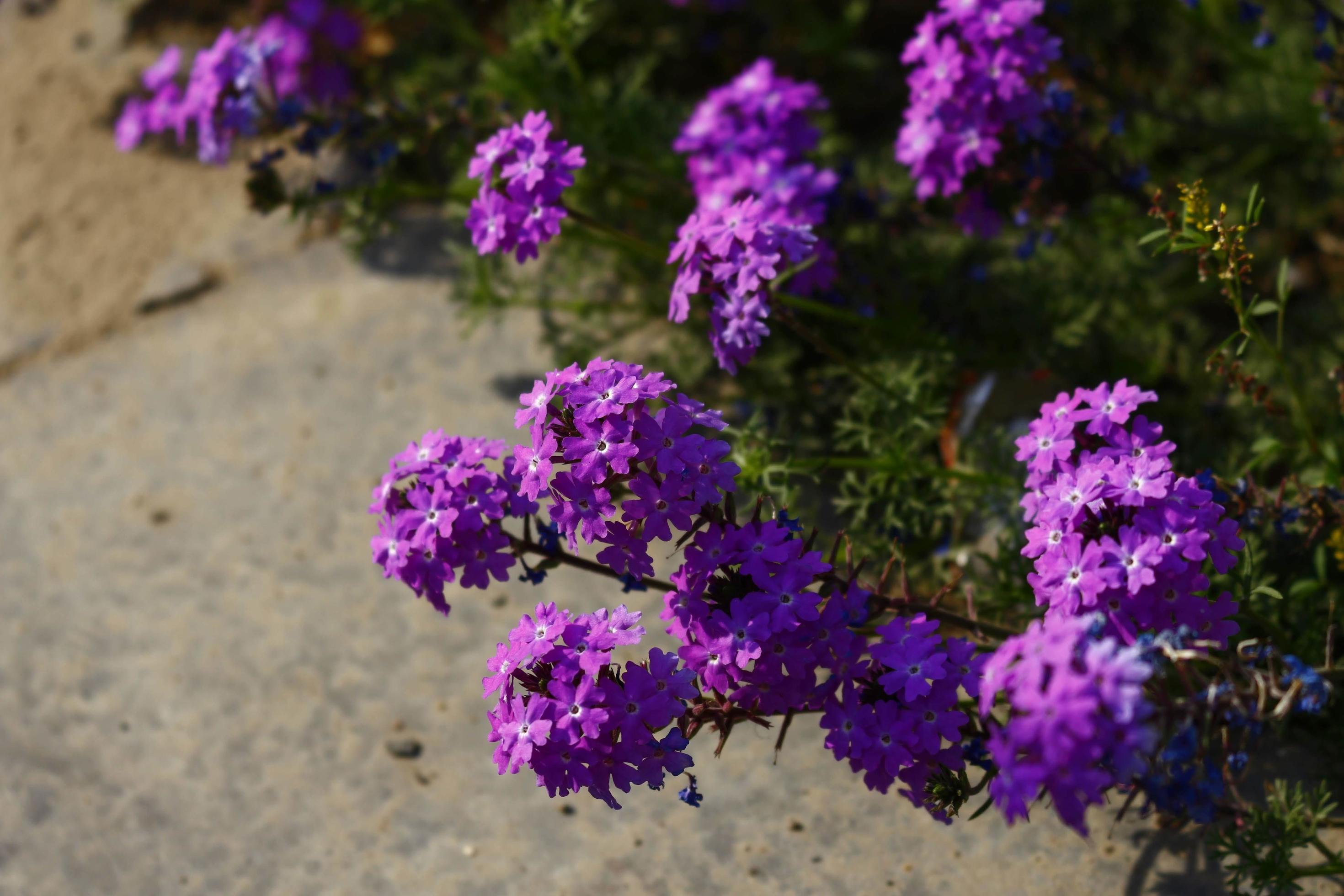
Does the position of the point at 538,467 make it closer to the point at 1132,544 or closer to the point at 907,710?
the point at 907,710

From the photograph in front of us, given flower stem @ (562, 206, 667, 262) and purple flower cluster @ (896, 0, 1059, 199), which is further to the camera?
purple flower cluster @ (896, 0, 1059, 199)

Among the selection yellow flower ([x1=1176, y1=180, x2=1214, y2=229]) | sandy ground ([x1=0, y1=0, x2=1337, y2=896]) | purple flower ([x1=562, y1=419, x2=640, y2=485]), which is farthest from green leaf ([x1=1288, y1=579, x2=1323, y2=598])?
purple flower ([x1=562, y1=419, x2=640, y2=485])

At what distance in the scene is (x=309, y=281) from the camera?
594 centimetres

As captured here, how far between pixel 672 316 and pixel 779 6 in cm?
335

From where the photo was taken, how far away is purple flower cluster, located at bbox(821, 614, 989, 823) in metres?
2.65

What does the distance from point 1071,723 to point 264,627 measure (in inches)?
131

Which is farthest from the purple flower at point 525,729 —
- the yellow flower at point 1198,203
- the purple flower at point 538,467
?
the yellow flower at point 1198,203

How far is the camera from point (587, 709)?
261 cm

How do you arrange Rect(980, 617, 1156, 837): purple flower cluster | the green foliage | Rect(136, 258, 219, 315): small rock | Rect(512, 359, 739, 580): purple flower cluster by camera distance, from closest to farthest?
Rect(980, 617, 1156, 837): purple flower cluster < Rect(512, 359, 739, 580): purple flower cluster < the green foliage < Rect(136, 258, 219, 315): small rock

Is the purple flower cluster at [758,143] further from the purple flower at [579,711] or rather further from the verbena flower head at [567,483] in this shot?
the purple flower at [579,711]

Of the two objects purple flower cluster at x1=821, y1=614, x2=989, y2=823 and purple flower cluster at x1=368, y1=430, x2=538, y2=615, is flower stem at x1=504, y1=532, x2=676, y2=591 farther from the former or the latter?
purple flower cluster at x1=821, y1=614, x2=989, y2=823

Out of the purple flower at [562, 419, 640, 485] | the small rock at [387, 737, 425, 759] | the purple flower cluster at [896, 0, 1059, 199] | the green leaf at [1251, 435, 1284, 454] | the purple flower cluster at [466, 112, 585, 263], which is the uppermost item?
the purple flower cluster at [896, 0, 1059, 199]

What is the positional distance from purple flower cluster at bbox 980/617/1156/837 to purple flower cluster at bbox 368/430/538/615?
1.25 meters

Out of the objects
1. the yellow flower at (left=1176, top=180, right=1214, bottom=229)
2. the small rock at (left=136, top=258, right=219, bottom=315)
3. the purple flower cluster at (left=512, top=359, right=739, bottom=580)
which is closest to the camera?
the purple flower cluster at (left=512, top=359, right=739, bottom=580)
